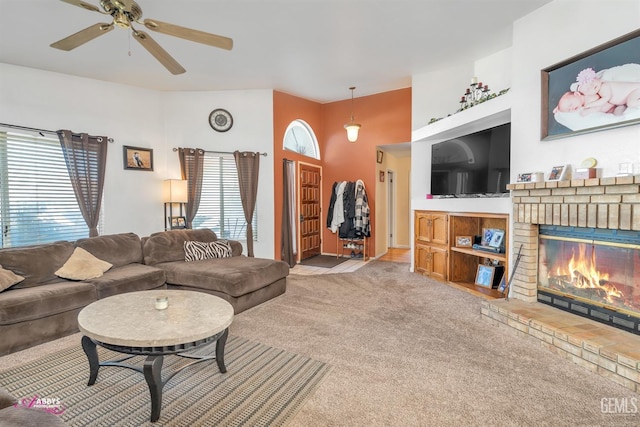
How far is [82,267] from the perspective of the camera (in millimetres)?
3164

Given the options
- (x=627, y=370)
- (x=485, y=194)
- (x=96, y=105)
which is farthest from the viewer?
(x=96, y=105)

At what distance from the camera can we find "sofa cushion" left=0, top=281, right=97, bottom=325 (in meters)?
2.45

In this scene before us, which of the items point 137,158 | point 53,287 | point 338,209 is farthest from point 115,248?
point 338,209

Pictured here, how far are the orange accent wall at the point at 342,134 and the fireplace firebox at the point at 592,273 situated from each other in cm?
338

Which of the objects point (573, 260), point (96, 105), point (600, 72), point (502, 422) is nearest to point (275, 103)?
point (96, 105)

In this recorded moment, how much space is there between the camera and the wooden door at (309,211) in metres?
6.25

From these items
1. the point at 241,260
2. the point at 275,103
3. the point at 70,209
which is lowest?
the point at 241,260

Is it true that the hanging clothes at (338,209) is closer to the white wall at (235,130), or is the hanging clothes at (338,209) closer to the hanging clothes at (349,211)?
the hanging clothes at (349,211)

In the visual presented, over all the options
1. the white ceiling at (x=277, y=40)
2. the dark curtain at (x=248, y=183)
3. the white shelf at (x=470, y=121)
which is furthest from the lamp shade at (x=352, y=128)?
the dark curtain at (x=248, y=183)

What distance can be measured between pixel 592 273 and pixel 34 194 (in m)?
6.11

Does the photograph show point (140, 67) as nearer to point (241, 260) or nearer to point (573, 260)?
point (241, 260)

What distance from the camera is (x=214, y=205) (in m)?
5.52

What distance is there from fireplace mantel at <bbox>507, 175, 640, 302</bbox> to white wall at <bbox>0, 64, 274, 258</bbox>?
3794mm

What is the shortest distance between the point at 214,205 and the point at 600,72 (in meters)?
5.14
